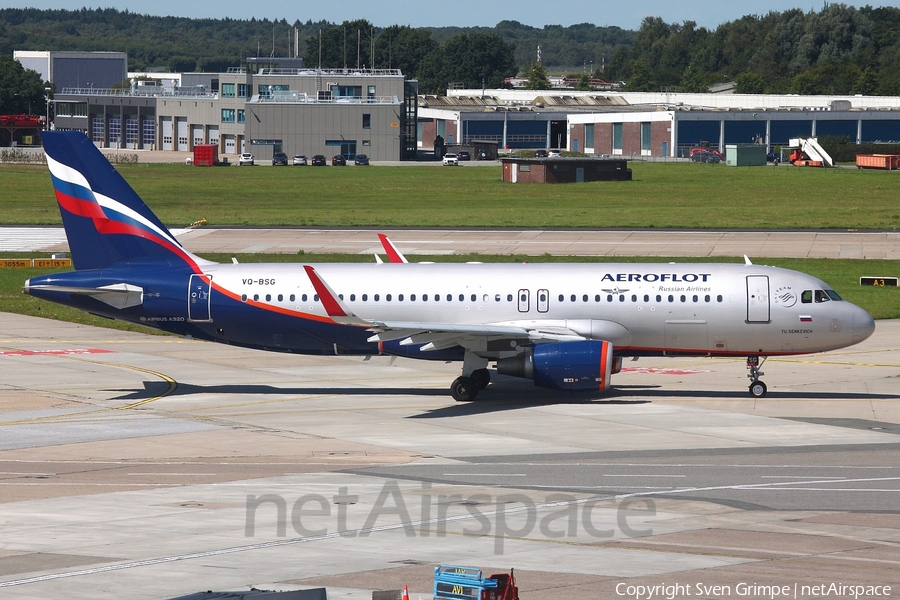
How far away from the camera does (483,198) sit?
5010 inches

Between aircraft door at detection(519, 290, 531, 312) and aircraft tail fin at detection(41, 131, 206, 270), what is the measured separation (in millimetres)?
11897

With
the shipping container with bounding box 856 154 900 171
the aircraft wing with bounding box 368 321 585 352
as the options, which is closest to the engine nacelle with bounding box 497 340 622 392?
the aircraft wing with bounding box 368 321 585 352

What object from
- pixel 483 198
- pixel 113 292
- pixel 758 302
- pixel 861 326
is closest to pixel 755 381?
pixel 758 302

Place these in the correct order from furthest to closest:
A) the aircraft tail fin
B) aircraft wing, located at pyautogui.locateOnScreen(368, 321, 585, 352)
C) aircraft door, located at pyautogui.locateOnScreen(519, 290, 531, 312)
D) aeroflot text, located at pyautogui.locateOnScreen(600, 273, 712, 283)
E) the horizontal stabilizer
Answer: the aircraft tail fin, the horizontal stabilizer, aircraft door, located at pyautogui.locateOnScreen(519, 290, 531, 312), aeroflot text, located at pyautogui.locateOnScreen(600, 273, 712, 283), aircraft wing, located at pyautogui.locateOnScreen(368, 321, 585, 352)

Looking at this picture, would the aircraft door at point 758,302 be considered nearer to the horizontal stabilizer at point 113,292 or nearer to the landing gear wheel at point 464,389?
the landing gear wheel at point 464,389

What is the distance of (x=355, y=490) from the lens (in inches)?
1121

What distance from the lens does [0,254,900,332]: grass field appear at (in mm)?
61656

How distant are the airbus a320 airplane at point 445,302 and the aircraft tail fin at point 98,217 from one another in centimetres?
5

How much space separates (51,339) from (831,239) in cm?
5742

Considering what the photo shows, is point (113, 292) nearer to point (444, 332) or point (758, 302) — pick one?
point (444, 332)

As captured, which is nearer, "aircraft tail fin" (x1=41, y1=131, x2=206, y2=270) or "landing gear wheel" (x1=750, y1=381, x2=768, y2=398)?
"landing gear wheel" (x1=750, y1=381, x2=768, y2=398)

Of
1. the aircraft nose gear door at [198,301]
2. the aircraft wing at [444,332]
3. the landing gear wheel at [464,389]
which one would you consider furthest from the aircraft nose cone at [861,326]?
the aircraft nose gear door at [198,301]

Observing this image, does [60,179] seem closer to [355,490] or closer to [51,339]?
[51,339]

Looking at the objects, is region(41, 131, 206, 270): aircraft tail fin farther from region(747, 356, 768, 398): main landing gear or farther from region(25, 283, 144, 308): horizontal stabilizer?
region(747, 356, 768, 398): main landing gear
